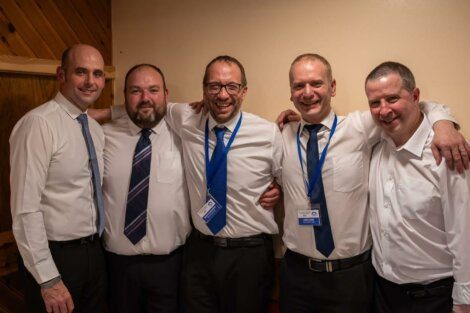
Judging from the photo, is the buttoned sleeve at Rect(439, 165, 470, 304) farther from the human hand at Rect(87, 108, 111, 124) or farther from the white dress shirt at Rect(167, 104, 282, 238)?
the human hand at Rect(87, 108, 111, 124)

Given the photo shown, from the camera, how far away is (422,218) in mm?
1742

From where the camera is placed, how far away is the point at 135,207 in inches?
89.0

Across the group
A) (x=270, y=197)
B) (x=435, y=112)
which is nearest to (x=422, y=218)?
(x=435, y=112)

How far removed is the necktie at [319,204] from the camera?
198 centimetres

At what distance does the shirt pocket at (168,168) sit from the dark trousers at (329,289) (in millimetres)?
891

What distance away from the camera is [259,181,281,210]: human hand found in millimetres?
2243

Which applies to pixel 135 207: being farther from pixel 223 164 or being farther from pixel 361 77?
pixel 361 77

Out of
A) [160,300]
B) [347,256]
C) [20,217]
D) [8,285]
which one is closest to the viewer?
[20,217]

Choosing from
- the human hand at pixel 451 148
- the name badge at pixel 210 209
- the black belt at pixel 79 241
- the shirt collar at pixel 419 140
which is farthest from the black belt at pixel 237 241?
the human hand at pixel 451 148

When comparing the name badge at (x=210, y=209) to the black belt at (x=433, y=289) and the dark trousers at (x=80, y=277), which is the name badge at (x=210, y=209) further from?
the black belt at (x=433, y=289)

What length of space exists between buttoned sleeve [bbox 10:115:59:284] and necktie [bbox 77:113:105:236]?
0.25 meters

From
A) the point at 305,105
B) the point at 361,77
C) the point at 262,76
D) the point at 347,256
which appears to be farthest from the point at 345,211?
the point at 262,76

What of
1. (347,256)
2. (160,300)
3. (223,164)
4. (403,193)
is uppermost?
(223,164)

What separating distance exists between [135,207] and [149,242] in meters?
0.23
